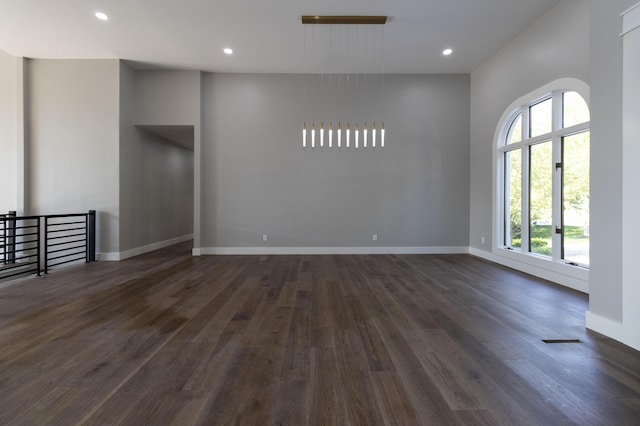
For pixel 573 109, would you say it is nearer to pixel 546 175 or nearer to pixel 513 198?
pixel 546 175

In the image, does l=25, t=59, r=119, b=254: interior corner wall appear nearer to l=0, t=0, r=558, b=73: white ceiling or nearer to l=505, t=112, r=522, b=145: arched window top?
l=0, t=0, r=558, b=73: white ceiling

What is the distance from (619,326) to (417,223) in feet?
13.7

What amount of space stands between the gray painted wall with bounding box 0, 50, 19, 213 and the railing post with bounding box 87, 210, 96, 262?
1.40 meters

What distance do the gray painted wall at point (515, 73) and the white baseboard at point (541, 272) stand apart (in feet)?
0.64

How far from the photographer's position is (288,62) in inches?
230

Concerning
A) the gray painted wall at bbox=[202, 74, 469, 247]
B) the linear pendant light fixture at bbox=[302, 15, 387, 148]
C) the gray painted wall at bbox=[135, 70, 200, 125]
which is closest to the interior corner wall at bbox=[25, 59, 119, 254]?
the gray painted wall at bbox=[135, 70, 200, 125]

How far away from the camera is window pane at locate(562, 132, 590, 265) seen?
12.6ft

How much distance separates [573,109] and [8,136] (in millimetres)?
9217

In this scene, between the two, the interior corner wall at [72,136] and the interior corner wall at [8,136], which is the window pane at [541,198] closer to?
the interior corner wall at [72,136]

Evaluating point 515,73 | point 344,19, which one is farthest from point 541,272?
point 344,19

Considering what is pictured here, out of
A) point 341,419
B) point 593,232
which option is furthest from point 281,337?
point 593,232

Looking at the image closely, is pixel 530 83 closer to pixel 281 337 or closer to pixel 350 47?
pixel 350 47

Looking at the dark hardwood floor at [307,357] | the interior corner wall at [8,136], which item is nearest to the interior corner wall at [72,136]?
the interior corner wall at [8,136]

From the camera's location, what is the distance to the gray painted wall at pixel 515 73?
3.80 metres
